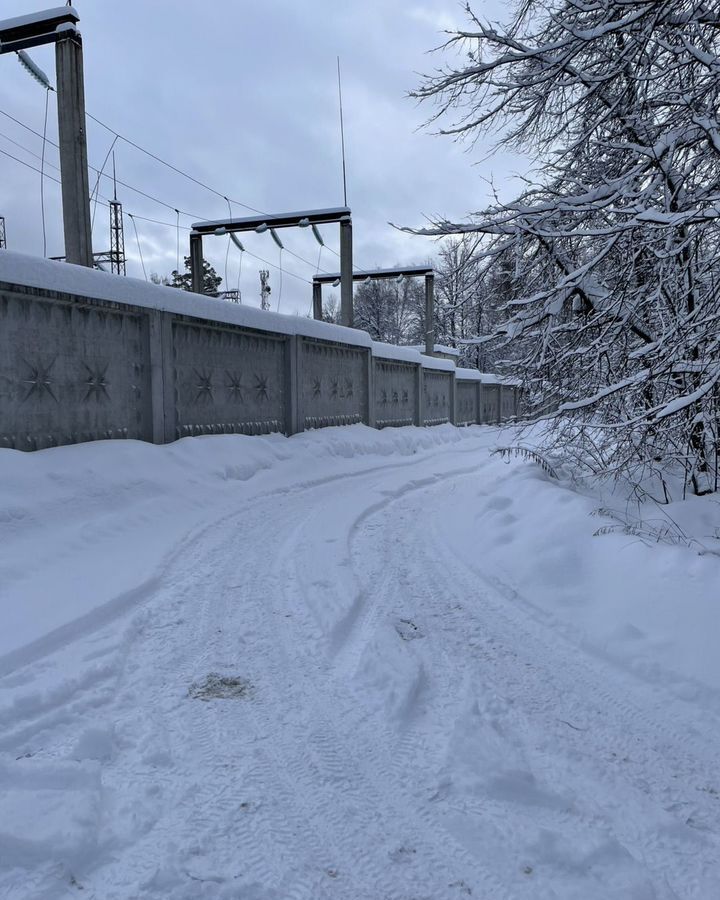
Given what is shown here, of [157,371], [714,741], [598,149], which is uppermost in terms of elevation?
[598,149]

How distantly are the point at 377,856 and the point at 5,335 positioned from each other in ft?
20.7

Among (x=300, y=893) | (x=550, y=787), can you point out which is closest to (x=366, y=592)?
(x=550, y=787)

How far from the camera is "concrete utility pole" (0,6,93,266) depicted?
29.2ft

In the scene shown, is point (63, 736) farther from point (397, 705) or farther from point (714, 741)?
point (714, 741)

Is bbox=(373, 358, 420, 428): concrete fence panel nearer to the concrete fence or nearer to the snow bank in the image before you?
the concrete fence

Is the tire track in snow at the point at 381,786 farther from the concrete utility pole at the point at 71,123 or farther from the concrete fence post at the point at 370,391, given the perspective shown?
the concrete fence post at the point at 370,391

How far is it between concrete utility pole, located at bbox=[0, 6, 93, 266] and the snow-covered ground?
16.4 feet

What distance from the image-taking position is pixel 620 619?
3578mm

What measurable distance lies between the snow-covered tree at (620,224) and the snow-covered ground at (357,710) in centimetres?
103

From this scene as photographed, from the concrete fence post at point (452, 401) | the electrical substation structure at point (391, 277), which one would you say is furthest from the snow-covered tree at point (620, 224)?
the electrical substation structure at point (391, 277)

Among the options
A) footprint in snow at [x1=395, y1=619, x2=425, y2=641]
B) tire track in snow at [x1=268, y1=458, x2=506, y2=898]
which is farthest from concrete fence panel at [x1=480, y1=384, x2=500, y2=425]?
tire track in snow at [x1=268, y1=458, x2=506, y2=898]

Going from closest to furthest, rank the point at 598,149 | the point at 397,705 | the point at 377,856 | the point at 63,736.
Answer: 1. the point at 377,856
2. the point at 63,736
3. the point at 397,705
4. the point at 598,149

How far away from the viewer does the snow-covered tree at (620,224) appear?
13.1 feet

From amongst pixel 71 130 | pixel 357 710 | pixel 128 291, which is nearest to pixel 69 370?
pixel 128 291
